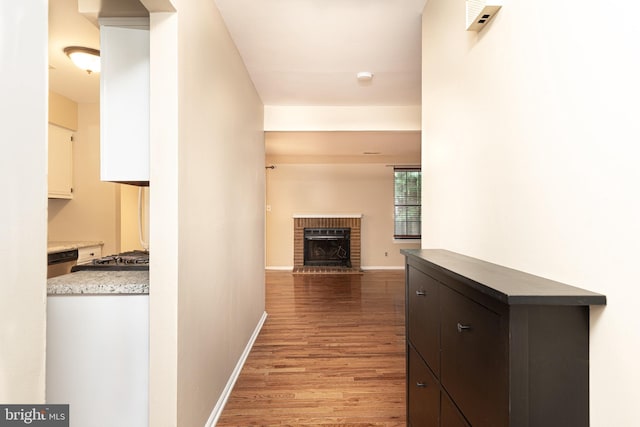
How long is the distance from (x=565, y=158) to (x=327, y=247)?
7423mm

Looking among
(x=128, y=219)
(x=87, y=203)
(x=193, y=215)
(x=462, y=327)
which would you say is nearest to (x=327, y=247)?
(x=128, y=219)

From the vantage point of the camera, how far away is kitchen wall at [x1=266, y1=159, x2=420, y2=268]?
26.9 ft

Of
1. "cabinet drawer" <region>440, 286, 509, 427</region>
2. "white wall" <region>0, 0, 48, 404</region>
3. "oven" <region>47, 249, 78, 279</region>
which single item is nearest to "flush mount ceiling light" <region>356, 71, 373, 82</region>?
"cabinet drawer" <region>440, 286, 509, 427</region>

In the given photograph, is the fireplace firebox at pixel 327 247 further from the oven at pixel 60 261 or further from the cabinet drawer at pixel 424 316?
the cabinet drawer at pixel 424 316

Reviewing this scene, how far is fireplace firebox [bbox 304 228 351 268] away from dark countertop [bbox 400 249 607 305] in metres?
6.86

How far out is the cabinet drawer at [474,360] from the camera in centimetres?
90

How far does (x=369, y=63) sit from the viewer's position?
3266mm

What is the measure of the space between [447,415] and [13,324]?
128 centimetres

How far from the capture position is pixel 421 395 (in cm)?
160

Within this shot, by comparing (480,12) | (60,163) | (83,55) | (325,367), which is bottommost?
(325,367)

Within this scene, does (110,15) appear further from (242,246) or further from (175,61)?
(242,246)

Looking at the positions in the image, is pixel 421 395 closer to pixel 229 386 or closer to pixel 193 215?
pixel 193 215

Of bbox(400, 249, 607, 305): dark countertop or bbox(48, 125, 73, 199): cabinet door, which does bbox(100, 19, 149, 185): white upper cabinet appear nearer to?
bbox(400, 249, 607, 305): dark countertop

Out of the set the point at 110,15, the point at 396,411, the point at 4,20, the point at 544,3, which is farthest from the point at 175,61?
the point at 396,411
